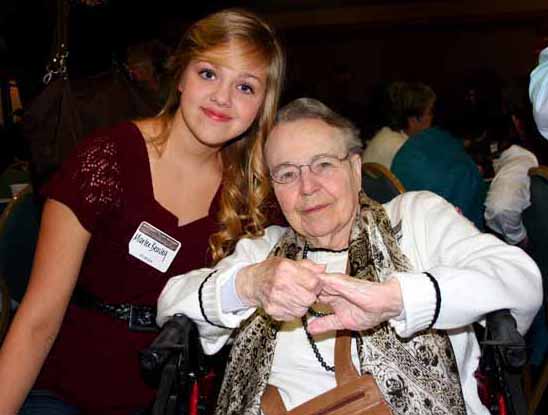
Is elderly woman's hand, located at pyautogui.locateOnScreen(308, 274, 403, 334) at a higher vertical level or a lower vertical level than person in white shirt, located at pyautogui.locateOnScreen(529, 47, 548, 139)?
lower

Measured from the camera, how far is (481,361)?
185 cm

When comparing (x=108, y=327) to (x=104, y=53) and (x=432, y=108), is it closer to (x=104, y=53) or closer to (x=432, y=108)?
(x=104, y=53)

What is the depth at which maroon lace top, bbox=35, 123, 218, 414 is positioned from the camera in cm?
196

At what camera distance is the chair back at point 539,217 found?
91.6 inches

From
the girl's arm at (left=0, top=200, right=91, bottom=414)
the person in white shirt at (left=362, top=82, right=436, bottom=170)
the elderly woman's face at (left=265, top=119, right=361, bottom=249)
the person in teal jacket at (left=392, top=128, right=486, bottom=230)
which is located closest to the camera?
the girl's arm at (left=0, top=200, right=91, bottom=414)

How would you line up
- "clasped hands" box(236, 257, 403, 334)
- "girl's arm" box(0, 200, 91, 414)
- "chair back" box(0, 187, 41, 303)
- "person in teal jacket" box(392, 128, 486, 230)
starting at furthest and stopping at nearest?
"person in teal jacket" box(392, 128, 486, 230)
"chair back" box(0, 187, 41, 303)
"girl's arm" box(0, 200, 91, 414)
"clasped hands" box(236, 257, 403, 334)

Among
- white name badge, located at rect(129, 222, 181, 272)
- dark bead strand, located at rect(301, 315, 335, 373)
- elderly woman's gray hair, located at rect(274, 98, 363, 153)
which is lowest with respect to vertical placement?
dark bead strand, located at rect(301, 315, 335, 373)

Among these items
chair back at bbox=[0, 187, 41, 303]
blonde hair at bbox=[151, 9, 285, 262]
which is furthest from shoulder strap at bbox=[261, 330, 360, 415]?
chair back at bbox=[0, 187, 41, 303]

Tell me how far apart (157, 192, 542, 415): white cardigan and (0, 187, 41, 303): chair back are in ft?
1.97

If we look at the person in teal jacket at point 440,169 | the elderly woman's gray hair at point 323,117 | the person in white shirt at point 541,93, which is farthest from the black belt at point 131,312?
the person in teal jacket at point 440,169

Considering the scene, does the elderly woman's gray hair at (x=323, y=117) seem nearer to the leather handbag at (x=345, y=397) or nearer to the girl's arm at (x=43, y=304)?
the leather handbag at (x=345, y=397)

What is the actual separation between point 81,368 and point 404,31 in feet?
41.6

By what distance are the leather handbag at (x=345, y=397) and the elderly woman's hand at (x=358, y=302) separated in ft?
0.66

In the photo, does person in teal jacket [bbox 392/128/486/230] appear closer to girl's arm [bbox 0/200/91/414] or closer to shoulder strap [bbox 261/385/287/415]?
shoulder strap [bbox 261/385/287/415]
